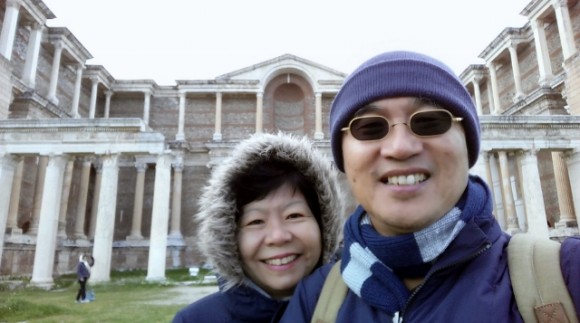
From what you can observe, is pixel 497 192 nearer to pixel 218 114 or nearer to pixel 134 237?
pixel 218 114

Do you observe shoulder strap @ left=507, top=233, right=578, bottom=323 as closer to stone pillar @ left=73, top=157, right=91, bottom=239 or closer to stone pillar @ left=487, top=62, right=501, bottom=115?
stone pillar @ left=73, top=157, right=91, bottom=239

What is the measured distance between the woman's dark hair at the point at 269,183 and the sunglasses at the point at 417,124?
3.74 ft

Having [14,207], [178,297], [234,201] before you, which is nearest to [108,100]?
[14,207]

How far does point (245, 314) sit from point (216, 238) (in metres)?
0.55

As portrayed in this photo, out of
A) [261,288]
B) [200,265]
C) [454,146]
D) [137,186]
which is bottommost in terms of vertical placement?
[200,265]

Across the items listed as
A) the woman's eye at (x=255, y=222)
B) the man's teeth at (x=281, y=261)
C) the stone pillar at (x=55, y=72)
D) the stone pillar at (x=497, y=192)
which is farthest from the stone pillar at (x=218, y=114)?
the man's teeth at (x=281, y=261)

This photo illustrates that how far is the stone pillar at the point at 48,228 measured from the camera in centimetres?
1905

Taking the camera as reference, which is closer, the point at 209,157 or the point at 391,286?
the point at 391,286

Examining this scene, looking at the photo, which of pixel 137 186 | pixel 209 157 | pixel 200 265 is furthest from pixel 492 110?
pixel 137 186

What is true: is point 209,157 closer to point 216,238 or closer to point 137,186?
point 137,186

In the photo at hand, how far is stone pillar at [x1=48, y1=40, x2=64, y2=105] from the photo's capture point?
96.3 feet

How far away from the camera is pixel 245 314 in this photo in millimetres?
2623

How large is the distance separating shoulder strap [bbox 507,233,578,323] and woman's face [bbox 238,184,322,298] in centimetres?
145

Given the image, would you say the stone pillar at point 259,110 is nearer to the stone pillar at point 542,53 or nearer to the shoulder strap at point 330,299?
the stone pillar at point 542,53
